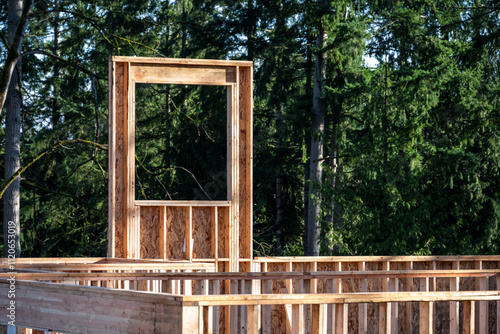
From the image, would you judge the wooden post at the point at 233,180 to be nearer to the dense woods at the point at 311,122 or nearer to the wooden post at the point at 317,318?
the dense woods at the point at 311,122

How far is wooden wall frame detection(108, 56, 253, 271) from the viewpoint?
10.0 meters

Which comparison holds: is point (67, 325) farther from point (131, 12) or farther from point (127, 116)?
point (131, 12)

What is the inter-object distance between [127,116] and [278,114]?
12.4 meters

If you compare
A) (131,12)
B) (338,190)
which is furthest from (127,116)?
(131,12)

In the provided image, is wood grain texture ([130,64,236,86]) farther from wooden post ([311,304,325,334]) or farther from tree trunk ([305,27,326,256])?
tree trunk ([305,27,326,256])

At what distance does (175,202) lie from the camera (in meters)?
10.1

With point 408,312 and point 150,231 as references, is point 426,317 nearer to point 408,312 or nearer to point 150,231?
point 408,312

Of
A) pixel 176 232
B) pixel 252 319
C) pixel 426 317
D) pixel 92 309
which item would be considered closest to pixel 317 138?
pixel 176 232

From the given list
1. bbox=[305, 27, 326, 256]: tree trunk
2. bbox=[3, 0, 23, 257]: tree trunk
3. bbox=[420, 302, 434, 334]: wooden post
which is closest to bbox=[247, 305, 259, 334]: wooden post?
bbox=[420, 302, 434, 334]: wooden post

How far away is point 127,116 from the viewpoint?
10.2 meters

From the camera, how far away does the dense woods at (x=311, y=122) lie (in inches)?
653

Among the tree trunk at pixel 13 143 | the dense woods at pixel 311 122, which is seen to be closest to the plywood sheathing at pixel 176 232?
the dense woods at pixel 311 122

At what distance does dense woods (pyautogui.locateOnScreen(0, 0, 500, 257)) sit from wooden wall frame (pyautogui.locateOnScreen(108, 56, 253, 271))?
9.16ft

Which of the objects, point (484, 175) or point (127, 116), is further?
point (484, 175)
